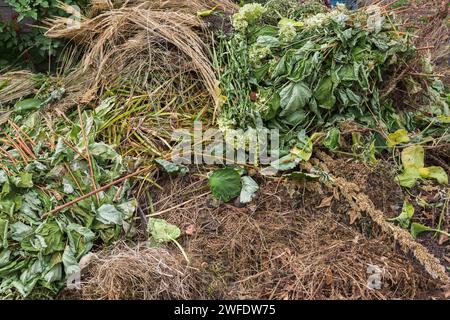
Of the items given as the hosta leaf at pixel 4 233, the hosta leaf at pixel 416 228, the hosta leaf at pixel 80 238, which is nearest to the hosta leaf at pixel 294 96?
the hosta leaf at pixel 416 228

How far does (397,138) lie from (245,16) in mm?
1258

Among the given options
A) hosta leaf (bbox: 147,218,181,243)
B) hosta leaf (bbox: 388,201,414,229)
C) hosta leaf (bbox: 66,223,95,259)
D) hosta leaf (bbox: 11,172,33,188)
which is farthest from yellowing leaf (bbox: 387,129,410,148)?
hosta leaf (bbox: 11,172,33,188)

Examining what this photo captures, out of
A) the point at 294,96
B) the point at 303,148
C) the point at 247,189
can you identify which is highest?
the point at 294,96

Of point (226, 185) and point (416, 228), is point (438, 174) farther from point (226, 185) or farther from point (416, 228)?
point (226, 185)

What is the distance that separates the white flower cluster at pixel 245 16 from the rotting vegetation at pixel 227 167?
0.01m

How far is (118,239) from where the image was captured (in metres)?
2.67

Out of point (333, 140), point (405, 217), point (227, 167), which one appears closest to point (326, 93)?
point (333, 140)

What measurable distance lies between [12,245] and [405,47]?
2.46 meters

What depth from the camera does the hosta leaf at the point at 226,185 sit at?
9.25 feet

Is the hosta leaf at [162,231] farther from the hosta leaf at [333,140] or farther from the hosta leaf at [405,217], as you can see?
the hosta leaf at [405,217]

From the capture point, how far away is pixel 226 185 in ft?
9.27

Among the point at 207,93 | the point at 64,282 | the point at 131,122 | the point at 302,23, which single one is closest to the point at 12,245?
the point at 64,282

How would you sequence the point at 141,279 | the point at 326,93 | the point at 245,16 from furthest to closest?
the point at 245,16 < the point at 326,93 < the point at 141,279
